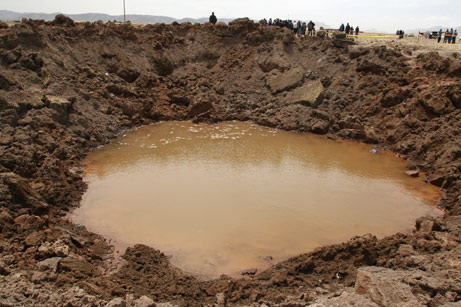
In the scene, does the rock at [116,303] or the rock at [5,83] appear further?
the rock at [5,83]

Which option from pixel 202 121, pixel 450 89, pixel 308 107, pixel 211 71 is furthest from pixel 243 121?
pixel 450 89

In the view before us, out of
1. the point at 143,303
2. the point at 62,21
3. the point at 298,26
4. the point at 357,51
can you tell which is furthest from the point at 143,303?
the point at 298,26

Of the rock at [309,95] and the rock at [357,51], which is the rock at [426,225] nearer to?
the rock at [309,95]

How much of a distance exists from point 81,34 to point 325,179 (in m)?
13.4

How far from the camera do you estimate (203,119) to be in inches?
654

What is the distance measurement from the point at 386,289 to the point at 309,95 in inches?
505

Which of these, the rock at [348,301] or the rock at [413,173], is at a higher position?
the rock at [348,301]

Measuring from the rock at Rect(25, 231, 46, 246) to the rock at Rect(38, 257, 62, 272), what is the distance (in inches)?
23.7

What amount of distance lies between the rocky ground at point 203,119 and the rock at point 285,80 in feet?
0.21

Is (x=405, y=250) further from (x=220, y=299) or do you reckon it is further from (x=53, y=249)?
(x=53, y=249)

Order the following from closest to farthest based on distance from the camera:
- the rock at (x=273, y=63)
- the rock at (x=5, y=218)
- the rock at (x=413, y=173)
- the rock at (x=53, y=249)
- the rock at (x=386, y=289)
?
the rock at (x=386, y=289) → the rock at (x=53, y=249) → the rock at (x=5, y=218) → the rock at (x=413, y=173) → the rock at (x=273, y=63)

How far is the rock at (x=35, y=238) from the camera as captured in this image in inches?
248

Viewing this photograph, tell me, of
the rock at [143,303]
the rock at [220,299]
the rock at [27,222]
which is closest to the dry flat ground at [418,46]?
the rock at [220,299]

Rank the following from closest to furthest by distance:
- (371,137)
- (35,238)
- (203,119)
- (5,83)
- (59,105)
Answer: (35,238) → (5,83) → (59,105) → (371,137) → (203,119)
